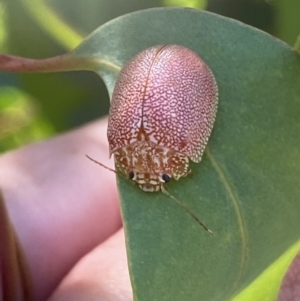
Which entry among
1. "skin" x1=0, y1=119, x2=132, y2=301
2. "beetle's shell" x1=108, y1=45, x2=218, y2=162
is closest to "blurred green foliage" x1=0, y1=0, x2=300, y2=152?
"skin" x1=0, y1=119, x2=132, y2=301

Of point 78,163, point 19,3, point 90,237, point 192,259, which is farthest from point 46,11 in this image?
point 192,259

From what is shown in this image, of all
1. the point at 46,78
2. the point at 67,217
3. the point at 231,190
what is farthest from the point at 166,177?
the point at 46,78

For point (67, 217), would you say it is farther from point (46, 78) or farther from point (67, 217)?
point (46, 78)

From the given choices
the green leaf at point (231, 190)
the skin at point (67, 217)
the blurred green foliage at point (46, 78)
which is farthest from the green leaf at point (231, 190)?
the blurred green foliage at point (46, 78)

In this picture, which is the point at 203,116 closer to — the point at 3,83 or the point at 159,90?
the point at 159,90

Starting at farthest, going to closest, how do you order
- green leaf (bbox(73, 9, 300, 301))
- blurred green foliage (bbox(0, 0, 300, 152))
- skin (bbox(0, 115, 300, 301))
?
blurred green foliage (bbox(0, 0, 300, 152))
skin (bbox(0, 115, 300, 301))
green leaf (bbox(73, 9, 300, 301))

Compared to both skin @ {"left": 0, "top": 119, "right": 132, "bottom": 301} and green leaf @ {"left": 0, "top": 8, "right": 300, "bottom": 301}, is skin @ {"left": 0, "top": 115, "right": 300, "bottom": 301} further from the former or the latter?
green leaf @ {"left": 0, "top": 8, "right": 300, "bottom": 301}
